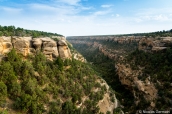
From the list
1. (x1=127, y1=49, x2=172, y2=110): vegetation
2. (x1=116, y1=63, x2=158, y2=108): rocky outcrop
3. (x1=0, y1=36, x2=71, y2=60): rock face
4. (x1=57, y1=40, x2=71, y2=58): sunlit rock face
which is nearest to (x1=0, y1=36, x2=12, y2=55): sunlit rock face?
(x1=0, y1=36, x2=71, y2=60): rock face

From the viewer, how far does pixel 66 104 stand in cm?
2566

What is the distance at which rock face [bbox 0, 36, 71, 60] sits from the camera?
2768cm

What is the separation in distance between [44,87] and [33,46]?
1056 cm

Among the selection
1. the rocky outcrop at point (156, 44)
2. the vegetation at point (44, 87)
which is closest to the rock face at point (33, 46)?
the vegetation at point (44, 87)

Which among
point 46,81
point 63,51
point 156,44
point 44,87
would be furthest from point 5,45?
point 156,44

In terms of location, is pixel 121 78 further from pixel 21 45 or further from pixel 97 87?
pixel 21 45

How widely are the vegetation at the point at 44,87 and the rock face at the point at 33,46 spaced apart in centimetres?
171

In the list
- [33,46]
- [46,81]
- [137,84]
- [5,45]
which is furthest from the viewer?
[137,84]

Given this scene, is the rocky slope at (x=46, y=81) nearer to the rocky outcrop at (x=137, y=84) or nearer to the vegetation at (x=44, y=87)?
the vegetation at (x=44, y=87)

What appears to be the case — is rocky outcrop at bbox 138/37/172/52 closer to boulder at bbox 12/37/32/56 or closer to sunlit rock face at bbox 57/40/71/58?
sunlit rock face at bbox 57/40/71/58

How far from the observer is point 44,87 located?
2686cm

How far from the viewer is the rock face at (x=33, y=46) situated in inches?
1090

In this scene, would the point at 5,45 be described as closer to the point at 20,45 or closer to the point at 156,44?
the point at 20,45

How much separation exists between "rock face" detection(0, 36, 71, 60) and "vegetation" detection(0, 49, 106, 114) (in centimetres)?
171
